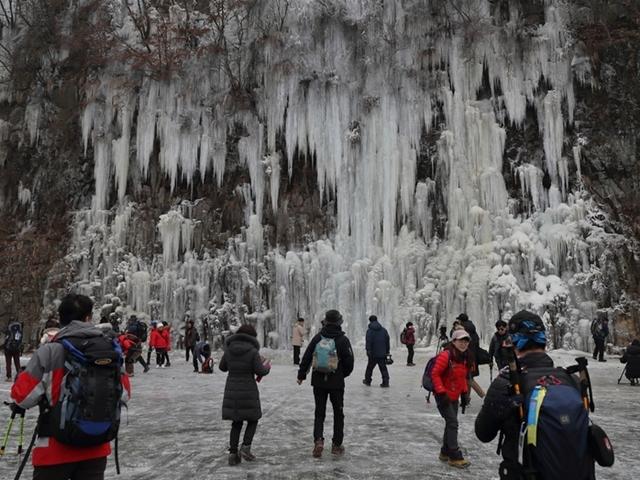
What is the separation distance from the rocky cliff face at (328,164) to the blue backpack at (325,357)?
13.9m

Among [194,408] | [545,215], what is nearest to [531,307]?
[545,215]

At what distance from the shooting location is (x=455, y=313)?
63.7 ft

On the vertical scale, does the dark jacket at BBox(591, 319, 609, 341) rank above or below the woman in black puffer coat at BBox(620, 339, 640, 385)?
above

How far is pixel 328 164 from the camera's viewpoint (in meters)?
23.2

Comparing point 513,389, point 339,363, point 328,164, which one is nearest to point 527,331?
point 513,389

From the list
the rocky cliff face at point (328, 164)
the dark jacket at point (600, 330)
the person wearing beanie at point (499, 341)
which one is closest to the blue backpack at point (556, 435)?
the person wearing beanie at point (499, 341)

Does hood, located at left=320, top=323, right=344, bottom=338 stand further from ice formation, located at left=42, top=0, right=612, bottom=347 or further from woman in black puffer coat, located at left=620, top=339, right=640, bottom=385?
ice formation, located at left=42, top=0, right=612, bottom=347

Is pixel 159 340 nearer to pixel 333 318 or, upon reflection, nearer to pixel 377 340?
pixel 377 340

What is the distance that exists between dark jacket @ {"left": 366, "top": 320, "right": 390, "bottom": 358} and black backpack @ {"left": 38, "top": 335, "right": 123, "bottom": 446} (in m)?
8.42

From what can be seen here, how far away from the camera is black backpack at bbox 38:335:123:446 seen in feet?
10.6

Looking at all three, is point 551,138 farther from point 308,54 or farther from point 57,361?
point 57,361

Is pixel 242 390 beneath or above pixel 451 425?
above

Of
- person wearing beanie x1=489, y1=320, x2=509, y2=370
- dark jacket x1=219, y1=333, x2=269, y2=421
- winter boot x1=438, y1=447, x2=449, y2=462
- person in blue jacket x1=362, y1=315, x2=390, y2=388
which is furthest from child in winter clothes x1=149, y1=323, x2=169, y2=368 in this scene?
winter boot x1=438, y1=447, x2=449, y2=462

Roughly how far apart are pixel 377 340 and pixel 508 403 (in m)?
8.88
